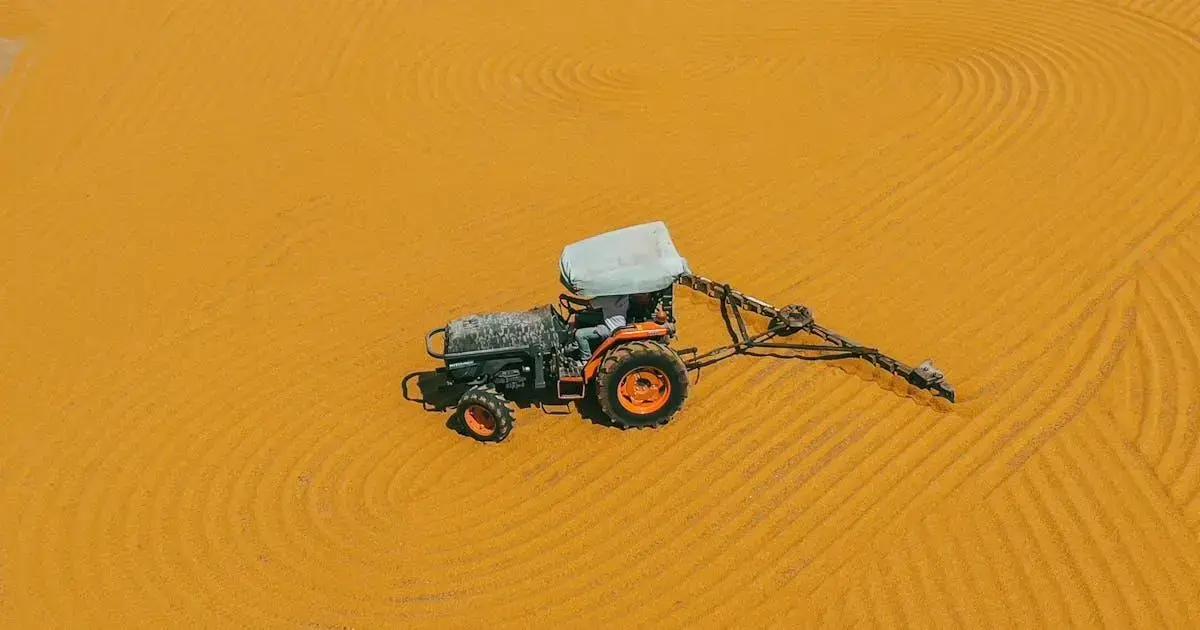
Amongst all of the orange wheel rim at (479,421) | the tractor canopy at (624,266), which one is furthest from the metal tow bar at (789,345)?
the orange wheel rim at (479,421)

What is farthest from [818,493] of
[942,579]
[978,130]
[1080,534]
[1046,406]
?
[978,130]

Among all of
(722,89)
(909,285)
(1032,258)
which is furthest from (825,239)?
(722,89)

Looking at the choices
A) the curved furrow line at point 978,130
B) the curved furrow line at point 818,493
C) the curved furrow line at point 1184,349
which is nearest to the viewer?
the curved furrow line at point 818,493

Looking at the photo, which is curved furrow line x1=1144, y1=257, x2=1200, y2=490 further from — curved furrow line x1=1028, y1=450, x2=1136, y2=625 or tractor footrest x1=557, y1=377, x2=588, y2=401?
tractor footrest x1=557, y1=377, x2=588, y2=401

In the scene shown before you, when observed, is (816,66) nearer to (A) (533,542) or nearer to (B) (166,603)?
(A) (533,542)

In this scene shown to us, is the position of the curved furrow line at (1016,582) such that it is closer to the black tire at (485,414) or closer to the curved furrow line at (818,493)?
the curved furrow line at (818,493)

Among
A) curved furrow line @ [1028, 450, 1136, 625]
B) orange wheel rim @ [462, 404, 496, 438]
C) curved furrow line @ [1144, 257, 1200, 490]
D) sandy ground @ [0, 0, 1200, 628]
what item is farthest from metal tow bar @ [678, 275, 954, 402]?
orange wheel rim @ [462, 404, 496, 438]
